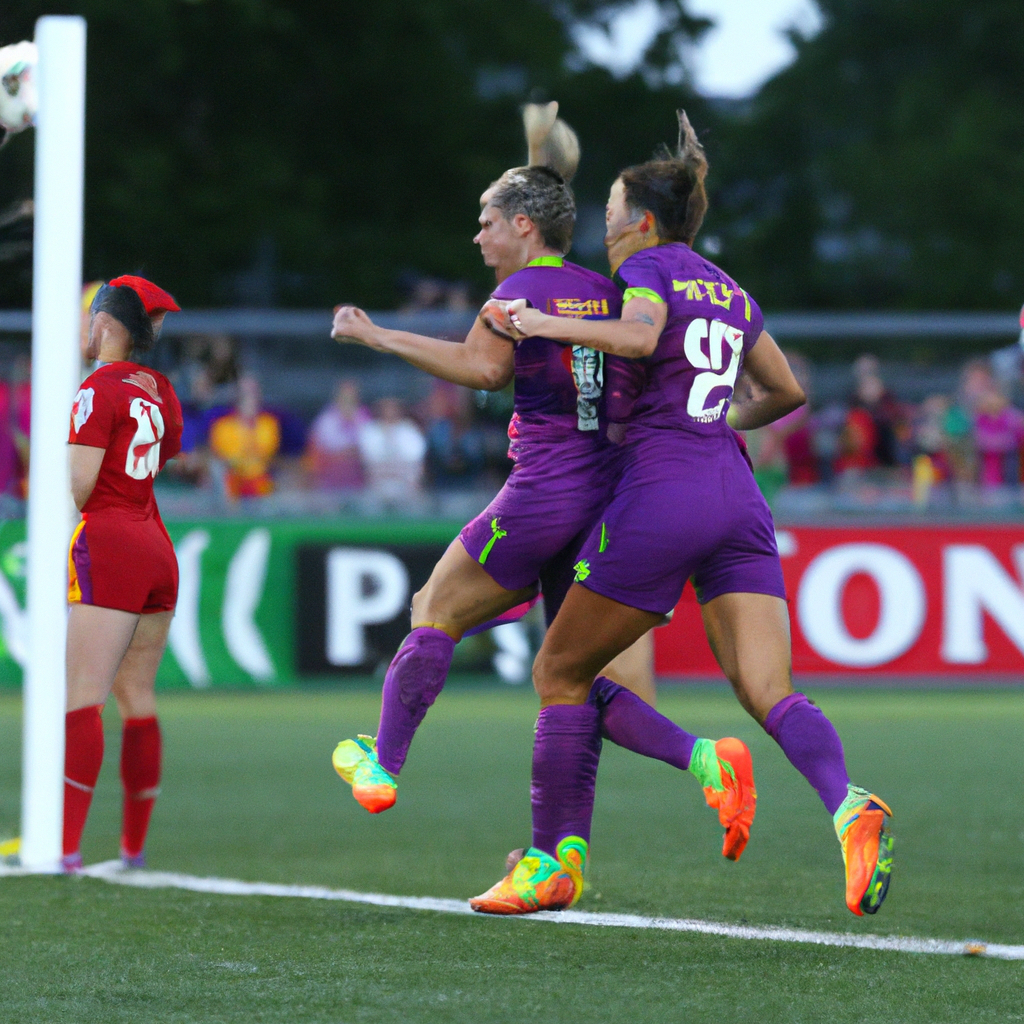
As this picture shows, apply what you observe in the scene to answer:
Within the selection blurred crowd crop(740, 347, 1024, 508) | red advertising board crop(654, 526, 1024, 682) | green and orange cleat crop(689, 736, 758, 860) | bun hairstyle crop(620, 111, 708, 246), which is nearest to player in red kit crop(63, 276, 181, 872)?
bun hairstyle crop(620, 111, 708, 246)

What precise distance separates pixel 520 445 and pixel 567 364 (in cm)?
31

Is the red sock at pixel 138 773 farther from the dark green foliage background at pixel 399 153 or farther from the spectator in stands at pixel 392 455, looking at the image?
the dark green foliage background at pixel 399 153

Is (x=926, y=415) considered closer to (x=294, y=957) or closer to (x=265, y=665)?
(x=265, y=665)

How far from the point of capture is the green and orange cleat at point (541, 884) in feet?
16.5

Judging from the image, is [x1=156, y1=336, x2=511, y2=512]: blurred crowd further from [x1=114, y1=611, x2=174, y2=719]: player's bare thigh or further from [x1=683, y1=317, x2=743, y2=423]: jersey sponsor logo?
[x1=683, y1=317, x2=743, y2=423]: jersey sponsor logo

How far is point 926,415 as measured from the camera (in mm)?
14109

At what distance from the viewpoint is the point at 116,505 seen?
19.0 ft

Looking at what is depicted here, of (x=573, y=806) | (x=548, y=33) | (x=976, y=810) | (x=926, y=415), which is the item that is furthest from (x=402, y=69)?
(x=573, y=806)

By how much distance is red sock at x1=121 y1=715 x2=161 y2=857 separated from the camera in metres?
6.12

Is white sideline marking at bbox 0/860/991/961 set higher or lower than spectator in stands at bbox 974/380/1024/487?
lower

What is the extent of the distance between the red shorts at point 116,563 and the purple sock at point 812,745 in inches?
82.8

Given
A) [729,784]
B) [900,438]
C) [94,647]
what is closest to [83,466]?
[94,647]

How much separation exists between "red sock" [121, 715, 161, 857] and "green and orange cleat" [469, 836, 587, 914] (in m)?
1.53

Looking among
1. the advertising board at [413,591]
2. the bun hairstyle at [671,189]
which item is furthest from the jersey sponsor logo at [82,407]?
the advertising board at [413,591]
